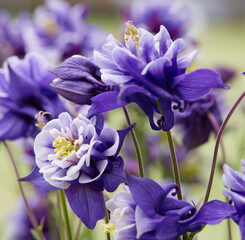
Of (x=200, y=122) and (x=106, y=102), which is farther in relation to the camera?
(x=200, y=122)

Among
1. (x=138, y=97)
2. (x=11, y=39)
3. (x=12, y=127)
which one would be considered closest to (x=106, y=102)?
(x=138, y=97)

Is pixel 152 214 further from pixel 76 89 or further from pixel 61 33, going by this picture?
pixel 61 33

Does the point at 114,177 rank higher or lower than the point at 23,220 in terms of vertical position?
higher

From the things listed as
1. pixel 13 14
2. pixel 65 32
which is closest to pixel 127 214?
pixel 65 32

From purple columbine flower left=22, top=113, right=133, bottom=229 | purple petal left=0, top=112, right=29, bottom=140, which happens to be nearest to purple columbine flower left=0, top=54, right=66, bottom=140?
purple petal left=0, top=112, right=29, bottom=140

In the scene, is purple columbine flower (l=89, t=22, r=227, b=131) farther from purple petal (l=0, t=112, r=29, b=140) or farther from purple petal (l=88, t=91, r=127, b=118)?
purple petal (l=0, t=112, r=29, b=140)

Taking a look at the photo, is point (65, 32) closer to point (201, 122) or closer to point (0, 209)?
point (201, 122)

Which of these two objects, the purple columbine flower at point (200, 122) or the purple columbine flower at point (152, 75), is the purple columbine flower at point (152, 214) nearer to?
the purple columbine flower at point (152, 75)
